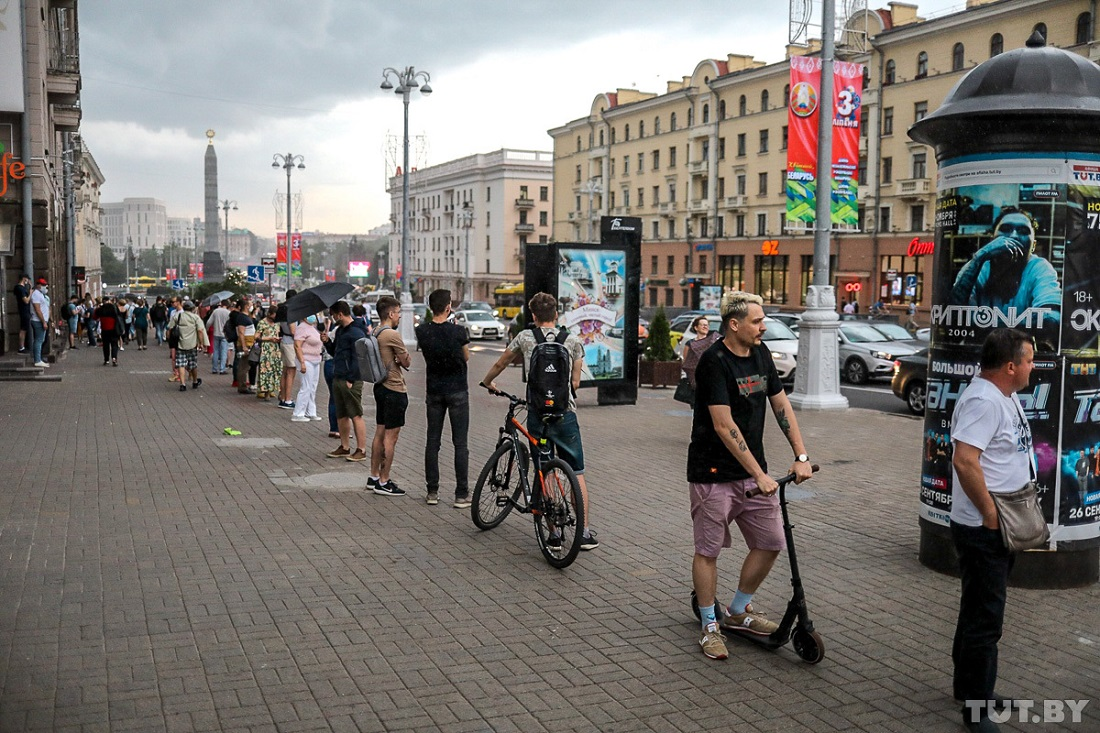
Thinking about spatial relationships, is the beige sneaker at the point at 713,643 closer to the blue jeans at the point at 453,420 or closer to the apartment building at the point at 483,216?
the blue jeans at the point at 453,420

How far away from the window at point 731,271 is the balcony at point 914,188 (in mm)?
15959

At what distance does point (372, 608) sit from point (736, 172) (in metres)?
66.6

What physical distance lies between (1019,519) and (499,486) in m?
4.42

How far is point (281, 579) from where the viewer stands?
6934mm

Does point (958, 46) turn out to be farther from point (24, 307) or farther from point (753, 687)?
point (753, 687)

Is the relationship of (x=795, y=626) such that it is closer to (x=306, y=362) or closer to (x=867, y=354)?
(x=306, y=362)

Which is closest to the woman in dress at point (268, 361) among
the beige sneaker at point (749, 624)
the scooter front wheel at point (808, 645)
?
the beige sneaker at point (749, 624)

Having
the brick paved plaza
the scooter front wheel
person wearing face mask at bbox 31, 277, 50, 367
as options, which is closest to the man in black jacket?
the brick paved plaza

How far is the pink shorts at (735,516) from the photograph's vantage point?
5.53 metres

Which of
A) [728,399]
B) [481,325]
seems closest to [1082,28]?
[481,325]

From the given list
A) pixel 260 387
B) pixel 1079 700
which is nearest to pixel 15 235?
pixel 260 387

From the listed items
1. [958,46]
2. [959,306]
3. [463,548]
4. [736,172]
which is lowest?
[463,548]

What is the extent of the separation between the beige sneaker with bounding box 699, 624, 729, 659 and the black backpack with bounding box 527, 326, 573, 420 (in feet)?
7.92
